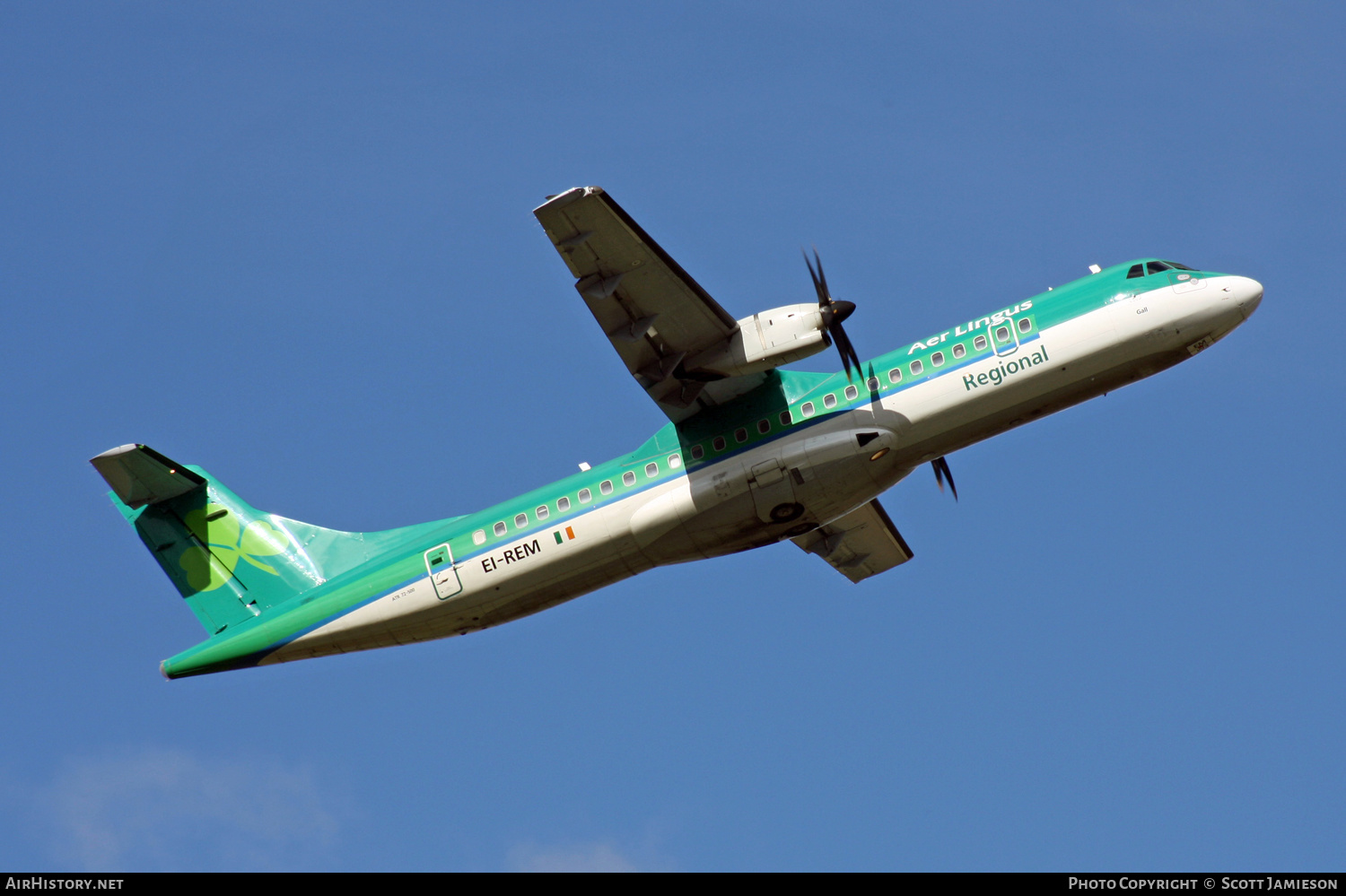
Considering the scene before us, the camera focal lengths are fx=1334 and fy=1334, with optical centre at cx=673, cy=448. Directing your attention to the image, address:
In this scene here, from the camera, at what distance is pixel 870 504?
29.6 metres

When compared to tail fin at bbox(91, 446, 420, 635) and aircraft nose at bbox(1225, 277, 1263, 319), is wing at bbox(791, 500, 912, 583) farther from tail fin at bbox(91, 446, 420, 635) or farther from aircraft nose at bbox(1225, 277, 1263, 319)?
tail fin at bbox(91, 446, 420, 635)

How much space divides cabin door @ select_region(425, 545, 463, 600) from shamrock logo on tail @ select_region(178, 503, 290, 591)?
4019 mm

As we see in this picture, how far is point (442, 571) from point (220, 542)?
570 cm

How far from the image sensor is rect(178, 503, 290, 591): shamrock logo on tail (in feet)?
92.4

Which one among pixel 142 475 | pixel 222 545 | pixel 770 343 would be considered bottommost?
pixel 222 545

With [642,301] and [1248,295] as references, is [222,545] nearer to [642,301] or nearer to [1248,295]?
[642,301]

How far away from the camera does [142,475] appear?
90.9ft

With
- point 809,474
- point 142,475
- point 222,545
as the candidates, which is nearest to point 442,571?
point 222,545

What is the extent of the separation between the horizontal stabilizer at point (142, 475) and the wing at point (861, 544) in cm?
1324

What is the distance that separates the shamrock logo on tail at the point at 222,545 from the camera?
2817cm
